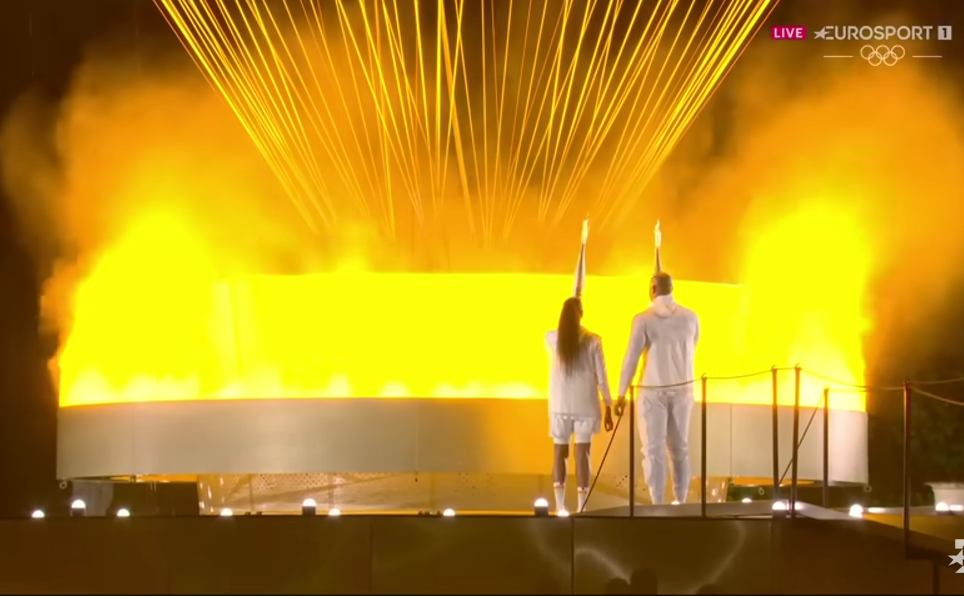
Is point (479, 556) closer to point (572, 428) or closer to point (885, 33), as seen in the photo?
point (572, 428)

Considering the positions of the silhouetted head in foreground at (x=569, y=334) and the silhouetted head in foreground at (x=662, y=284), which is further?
the silhouetted head in foreground at (x=662, y=284)

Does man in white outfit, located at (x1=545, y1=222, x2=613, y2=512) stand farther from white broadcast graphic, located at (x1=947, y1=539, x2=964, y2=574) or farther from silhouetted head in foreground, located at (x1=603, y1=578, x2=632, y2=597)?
white broadcast graphic, located at (x1=947, y1=539, x2=964, y2=574)

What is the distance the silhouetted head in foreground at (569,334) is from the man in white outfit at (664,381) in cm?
53

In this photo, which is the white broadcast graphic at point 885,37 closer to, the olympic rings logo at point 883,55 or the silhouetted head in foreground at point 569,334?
the olympic rings logo at point 883,55

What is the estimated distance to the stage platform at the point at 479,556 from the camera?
11188mm

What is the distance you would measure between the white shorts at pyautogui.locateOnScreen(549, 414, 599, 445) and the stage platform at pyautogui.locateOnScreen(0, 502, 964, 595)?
1.22 meters

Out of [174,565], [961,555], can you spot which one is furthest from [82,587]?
[961,555]

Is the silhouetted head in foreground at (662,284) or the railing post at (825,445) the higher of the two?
the silhouetted head in foreground at (662,284)

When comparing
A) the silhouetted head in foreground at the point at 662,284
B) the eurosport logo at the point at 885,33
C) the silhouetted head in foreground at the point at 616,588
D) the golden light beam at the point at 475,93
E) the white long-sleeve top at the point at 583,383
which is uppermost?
the eurosport logo at the point at 885,33

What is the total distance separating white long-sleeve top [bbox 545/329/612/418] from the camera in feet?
41.9

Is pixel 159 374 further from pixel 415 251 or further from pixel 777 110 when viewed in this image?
pixel 777 110

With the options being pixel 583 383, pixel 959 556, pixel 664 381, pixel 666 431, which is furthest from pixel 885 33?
pixel 959 556

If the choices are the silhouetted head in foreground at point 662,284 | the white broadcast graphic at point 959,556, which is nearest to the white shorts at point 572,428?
the silhouetted head in foreground at point 662,284

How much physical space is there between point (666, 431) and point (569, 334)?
1.28 meters
